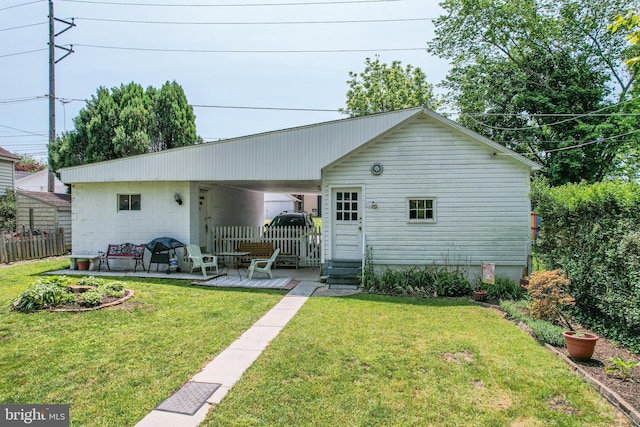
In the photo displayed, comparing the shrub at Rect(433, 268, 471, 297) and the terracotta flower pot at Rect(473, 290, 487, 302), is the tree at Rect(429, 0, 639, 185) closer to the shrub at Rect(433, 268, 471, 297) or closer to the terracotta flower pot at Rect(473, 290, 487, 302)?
the shrub at Rect(433, 268, 471, 297)

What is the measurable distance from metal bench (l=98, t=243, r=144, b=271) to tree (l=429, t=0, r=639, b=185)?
15886 mm

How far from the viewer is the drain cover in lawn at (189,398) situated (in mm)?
3221

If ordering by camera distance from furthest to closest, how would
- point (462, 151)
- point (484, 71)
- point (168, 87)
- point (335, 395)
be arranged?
point (168, 87) → point (484, 71) → point (462, 151) → point (335, 395)

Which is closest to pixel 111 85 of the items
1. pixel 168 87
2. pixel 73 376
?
pixel 168 87

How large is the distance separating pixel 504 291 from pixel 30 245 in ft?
50.8

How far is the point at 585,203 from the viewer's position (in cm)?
589

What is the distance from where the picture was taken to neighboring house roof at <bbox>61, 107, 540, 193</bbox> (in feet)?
33.1

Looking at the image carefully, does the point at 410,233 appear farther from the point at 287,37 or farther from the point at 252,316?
the point at 287,37

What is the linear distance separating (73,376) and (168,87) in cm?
2103

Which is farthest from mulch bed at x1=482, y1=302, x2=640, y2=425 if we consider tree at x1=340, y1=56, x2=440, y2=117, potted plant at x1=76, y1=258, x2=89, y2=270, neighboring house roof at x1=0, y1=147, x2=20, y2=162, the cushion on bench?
tree at x1=340, y1=56, x2=440, y2=117

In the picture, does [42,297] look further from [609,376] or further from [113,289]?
[609,376]

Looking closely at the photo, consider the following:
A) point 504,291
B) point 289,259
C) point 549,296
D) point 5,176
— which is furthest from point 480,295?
point 5,176

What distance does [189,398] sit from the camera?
11.2 feet

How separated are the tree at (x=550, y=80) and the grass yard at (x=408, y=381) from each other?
546 inches
